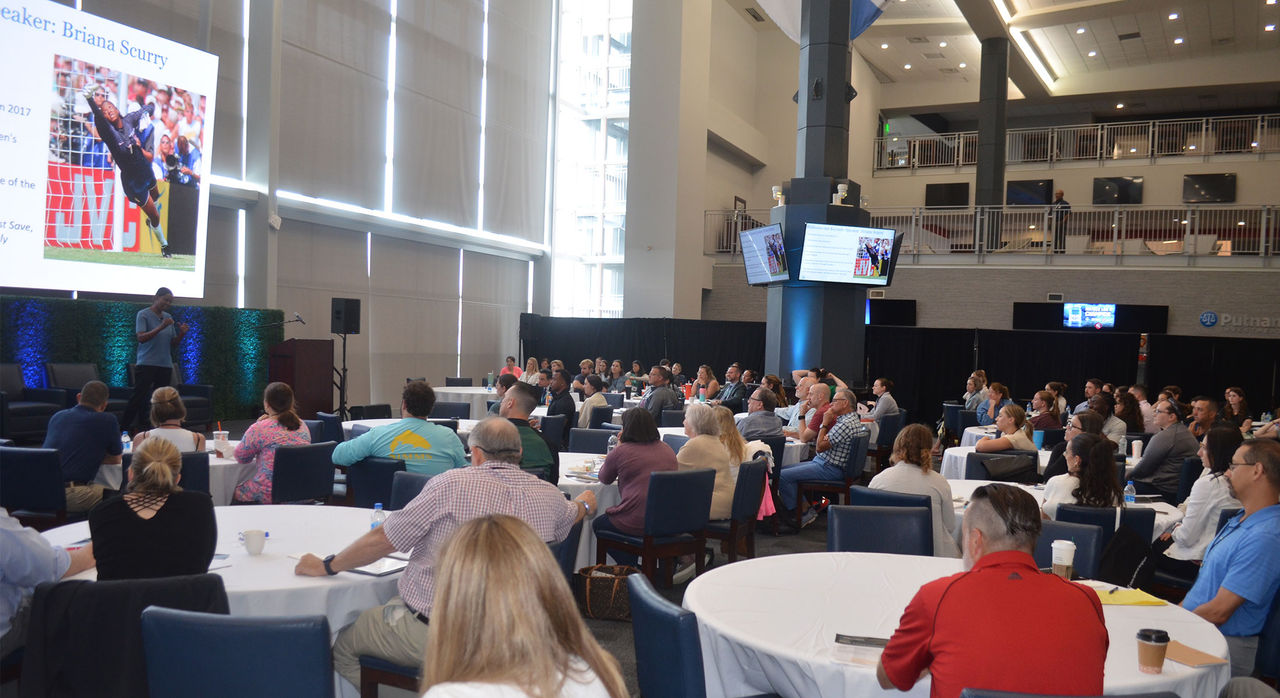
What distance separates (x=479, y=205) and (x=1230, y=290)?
1333cm

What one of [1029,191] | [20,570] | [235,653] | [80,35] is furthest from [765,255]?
[1029,191]

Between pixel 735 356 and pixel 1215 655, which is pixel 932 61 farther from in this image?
pixel 1215 655

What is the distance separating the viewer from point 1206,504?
175 inches

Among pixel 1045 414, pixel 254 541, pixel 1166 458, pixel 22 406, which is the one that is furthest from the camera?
pixel 22 406

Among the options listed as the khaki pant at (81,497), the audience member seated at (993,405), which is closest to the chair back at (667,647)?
the khaki pant at (81,497)

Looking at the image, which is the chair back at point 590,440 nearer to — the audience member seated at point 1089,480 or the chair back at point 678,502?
the chair back at point 678,502

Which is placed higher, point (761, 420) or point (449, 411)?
point (761, 420)

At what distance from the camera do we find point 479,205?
58.9 feet

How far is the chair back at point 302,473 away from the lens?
529 cm

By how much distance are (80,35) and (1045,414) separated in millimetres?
10182

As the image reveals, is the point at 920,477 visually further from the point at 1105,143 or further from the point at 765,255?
the point at 1105,143

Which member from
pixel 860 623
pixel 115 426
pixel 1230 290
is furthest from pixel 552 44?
pixel 860 623

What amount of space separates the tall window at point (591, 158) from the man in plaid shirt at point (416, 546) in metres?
17.0

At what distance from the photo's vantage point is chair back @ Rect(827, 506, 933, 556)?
4.11 metres
